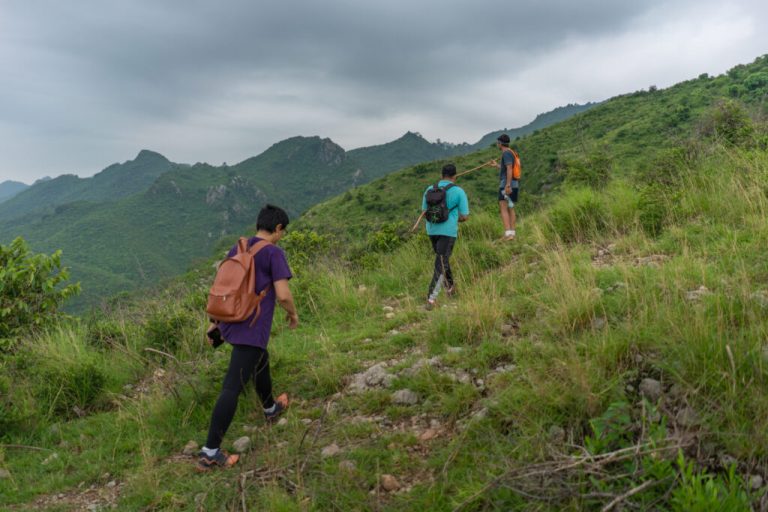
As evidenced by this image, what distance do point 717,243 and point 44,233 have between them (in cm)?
17485

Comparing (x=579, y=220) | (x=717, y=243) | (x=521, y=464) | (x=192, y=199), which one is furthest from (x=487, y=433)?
(x=192, y=199)

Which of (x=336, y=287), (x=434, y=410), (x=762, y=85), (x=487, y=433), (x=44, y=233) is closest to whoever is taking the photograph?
(x=487, y=433)

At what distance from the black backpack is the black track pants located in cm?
28

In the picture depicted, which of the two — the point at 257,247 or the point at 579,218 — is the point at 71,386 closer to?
the point at 257,247

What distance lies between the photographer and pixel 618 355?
2.93 metres

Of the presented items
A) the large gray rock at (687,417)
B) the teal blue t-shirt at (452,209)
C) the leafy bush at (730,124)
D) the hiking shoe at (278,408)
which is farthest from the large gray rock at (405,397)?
the leafy bush at (730,124)

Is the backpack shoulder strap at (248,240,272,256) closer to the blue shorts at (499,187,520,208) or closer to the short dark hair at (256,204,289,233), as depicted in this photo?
the short dark hair at (256,204,289,233)

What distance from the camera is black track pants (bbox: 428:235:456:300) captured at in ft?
19.8

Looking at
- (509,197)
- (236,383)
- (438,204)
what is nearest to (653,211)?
(509,197)

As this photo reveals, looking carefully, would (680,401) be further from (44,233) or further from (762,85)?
(44,233)

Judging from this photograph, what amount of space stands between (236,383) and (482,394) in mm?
1940

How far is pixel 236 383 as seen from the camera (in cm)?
347

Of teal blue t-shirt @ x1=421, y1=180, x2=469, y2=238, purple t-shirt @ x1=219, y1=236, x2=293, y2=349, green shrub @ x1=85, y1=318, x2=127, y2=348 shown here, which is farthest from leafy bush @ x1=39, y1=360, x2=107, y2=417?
teal blue t-shirt @ x1=421, y1=180, x2=469, y2=238

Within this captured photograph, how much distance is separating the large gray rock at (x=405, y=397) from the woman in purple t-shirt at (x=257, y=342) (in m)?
1.10
